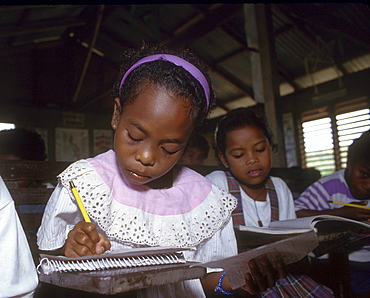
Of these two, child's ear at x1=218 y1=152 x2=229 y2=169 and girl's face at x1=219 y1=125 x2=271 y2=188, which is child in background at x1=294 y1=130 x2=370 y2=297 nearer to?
girl's face at x1=219 y1=125 x2=271 y2=188

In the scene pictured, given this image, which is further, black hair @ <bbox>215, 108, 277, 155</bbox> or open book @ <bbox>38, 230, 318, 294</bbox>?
black hair @ <bbox>215, 108, 277, 155</bbox>

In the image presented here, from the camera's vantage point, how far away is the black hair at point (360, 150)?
81.1 inches

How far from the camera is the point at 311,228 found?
1129 mm

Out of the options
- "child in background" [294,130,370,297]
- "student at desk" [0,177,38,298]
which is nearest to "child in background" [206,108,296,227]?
"child in background" [294,130,370,297]

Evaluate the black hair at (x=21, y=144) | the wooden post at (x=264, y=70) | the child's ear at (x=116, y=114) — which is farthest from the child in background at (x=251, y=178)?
the black hair at (x=21, y=144)

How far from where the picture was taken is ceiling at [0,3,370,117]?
4.62m

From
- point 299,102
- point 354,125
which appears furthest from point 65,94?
Answer: point 354,125

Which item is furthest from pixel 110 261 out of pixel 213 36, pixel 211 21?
pixel 213 36

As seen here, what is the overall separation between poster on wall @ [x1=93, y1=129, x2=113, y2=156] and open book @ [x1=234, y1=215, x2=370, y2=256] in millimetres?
7641

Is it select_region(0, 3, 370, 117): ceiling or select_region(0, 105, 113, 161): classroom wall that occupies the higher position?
select_region(0, 3, 370, 117): ceiling

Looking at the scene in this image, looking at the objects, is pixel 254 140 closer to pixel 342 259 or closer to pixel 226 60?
pixel 342 259

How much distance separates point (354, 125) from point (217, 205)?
18.9ft

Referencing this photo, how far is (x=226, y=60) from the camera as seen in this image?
23.8ft

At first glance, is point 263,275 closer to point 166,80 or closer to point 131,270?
point 131,270
